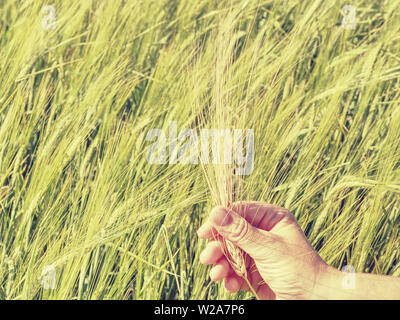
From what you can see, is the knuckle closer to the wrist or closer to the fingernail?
the fingernail

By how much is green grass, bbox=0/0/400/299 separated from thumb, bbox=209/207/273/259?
0.10 m

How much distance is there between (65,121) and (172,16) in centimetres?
53

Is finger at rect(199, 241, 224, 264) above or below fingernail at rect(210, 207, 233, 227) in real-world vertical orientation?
below

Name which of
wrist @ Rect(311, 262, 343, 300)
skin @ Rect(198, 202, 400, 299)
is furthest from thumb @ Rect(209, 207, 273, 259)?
wrist @ Rect(311, 262, 343, 300)

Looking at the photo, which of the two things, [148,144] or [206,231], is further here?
[148,144]

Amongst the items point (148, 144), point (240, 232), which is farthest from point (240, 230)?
point (148, 144)

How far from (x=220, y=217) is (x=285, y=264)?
168mm

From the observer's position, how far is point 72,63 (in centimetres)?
139

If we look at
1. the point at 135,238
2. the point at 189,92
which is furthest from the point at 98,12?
the point at 135,238

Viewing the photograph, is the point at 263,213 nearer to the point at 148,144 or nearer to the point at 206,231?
the point at 206,231

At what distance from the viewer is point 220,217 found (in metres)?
0.99

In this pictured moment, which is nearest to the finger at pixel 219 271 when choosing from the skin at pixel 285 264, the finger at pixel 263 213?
the skin at pixel 285 264
